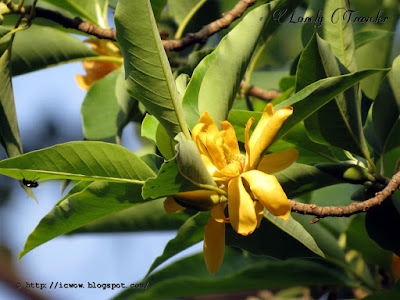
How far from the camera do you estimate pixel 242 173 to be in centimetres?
88

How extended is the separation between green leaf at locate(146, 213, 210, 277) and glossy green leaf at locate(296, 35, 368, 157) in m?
0.27

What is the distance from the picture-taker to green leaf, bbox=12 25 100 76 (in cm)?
150

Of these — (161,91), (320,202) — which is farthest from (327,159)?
→ (161,91)

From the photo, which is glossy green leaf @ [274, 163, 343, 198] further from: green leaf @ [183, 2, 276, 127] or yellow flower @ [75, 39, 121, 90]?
yellow flower @ [75, 39, 121, 90]

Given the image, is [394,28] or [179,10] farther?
[179,10]

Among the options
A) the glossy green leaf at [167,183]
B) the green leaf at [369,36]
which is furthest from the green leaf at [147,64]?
the green leaf at [369,36]

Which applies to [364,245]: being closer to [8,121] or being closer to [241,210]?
[241,210]

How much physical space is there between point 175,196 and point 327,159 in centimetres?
42

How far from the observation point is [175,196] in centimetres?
89

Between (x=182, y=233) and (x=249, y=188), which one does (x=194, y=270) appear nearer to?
(x=182, y=233)

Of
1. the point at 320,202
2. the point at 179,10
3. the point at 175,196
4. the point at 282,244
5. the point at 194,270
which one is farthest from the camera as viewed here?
the point at 179,10

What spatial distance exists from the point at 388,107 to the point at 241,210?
0.45 meters

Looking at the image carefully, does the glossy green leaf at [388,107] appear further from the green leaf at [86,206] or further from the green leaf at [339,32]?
the green leaf at [86,206]

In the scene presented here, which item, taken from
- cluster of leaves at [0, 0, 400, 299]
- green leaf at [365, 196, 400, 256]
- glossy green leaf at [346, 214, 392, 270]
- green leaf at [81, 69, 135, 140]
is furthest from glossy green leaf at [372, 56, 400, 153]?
green leaf at [81, 69, 135, 140]
